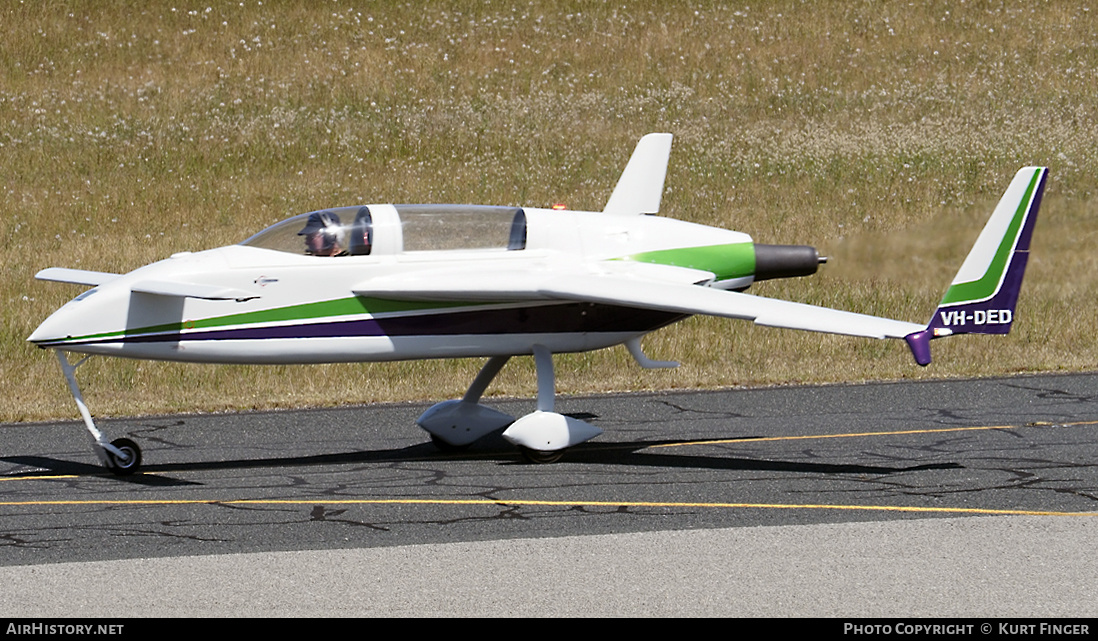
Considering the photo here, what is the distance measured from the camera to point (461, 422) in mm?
13805

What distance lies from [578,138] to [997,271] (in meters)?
20.9

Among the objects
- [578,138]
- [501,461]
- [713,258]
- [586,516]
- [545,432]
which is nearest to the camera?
[586,516]

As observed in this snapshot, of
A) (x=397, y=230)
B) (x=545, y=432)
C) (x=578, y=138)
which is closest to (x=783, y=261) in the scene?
(x=545, y=432)

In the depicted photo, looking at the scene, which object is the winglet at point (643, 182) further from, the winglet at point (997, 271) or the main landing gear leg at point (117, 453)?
the main landing gear leg at point (117, 453)

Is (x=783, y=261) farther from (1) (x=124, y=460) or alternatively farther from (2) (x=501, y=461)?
(1) (x=124, y=460)

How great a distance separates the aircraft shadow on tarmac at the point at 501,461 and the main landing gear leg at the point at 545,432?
298 millimetres

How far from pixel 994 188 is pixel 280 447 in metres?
19.8

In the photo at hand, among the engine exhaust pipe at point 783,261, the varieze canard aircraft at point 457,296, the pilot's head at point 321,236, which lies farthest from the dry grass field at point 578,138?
the pilot's head at point 321,236

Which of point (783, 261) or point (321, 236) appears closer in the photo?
point (321, 236)

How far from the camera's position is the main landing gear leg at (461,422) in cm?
1379

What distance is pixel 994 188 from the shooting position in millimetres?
29672

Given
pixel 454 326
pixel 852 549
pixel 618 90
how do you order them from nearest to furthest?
pixel 852 549, pixel 454 326, pixel 618 90
